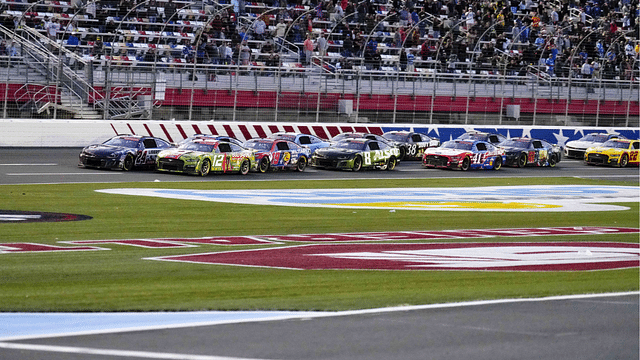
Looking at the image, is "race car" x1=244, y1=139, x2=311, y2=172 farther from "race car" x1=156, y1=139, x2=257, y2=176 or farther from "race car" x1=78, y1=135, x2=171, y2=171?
"race car" x1=78, y1=135, x2=171, y2=171

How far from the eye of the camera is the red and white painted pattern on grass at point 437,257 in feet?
37.9

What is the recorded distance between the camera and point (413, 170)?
102 ft

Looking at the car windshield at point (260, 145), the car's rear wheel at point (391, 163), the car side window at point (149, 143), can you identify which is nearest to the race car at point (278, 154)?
the car windshield at point (260, 145)

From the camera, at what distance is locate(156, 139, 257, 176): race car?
25828mm

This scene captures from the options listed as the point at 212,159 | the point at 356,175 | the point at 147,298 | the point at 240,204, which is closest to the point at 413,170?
the point at 356,175

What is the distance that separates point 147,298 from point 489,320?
3.14 meters

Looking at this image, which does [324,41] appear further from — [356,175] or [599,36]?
[599,36]

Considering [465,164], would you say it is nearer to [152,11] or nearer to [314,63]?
[314,63]

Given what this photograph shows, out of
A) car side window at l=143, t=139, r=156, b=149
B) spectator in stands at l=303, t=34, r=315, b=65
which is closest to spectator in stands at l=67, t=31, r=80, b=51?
car side window at l=143, t=139, r=156, b=149

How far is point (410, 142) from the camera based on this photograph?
33.9 meters

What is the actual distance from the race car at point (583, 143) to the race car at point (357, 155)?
34.4ft

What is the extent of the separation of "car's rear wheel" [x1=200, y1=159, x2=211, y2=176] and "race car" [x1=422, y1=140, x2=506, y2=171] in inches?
342

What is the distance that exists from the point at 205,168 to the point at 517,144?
43.3 ft

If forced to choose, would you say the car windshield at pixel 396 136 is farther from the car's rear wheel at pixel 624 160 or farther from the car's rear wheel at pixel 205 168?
the car's rear wheel at pixel 205 168
